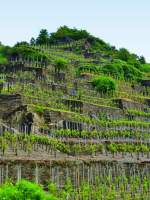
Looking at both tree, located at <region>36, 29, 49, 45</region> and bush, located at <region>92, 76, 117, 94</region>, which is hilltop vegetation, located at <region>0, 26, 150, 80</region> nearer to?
tree, located at <region>36, 29, 49, 45</region>

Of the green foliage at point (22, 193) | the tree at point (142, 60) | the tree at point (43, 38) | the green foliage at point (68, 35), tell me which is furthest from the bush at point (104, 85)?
the green foliage at point (68, 35)

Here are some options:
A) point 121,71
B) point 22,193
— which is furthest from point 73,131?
point 121,71

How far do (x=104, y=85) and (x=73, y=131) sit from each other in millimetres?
14708

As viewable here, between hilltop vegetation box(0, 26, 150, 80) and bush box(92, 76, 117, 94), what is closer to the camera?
bush box(92, 76, 117, 94)

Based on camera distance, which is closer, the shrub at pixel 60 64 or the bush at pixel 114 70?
the shrub at pixel 60 64

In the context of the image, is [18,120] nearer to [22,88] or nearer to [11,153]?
[22,88]

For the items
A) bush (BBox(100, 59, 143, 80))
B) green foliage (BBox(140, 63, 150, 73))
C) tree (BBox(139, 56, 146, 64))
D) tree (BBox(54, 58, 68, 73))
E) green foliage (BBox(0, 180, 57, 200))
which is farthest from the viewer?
tree (BBox(139, 56, 146, 64))

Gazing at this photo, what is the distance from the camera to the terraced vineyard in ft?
82.9

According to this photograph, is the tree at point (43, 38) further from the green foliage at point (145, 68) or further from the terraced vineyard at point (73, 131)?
the terraced vineyard at point (73, 131)

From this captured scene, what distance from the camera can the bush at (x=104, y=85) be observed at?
45.6m

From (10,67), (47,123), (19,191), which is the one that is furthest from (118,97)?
(19,191)

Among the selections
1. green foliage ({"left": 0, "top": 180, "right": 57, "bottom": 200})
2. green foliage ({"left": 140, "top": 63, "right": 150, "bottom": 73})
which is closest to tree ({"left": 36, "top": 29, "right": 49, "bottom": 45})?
green foliage ({"left": 140, "top": 63, "right": 150, "bottom": 73})

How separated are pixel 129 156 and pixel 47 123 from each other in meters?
5.55

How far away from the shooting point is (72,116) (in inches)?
1366
